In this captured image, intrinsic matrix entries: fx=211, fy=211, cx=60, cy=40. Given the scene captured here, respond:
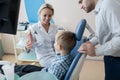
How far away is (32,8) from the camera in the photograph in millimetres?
3213

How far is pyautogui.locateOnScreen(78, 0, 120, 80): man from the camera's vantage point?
1318 millimetres

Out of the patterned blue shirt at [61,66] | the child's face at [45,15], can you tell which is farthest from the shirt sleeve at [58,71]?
the child's face at [45,15]

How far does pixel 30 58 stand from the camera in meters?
2.78

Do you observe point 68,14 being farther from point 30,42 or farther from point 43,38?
point 30,42

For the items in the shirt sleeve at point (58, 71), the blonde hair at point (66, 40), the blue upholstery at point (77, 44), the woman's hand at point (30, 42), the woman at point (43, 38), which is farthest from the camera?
the woman at point (43, 38)

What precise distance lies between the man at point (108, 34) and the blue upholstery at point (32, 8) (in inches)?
69.5

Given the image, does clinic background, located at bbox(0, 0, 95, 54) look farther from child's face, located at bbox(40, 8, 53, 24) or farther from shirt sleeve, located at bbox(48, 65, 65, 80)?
shirt sleeve, located at bbox(48, 65, 65, 80)

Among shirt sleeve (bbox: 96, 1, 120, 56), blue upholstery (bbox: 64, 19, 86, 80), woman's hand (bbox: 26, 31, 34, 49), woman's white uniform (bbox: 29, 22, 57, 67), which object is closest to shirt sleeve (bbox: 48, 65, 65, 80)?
blue upholstery (bbox: 64, 19, 86, 80)

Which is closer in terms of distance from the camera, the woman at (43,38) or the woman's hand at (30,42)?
the woman's hand at (30,42)

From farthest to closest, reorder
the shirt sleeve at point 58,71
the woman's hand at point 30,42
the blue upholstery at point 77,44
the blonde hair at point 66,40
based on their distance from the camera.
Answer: the woman's hand at point 30,42 → the blonde hair at point 66,40 → the shirt sleeve at point 58,71 → the blue upholstery at point 77,44

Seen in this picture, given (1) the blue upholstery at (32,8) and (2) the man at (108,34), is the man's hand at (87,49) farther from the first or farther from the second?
(1) the blue upholstery at (32,8)

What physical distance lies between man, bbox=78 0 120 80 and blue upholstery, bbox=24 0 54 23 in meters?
1.77

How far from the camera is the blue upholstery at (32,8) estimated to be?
125 inches

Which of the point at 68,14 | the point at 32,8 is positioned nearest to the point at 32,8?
the point at 32,8
